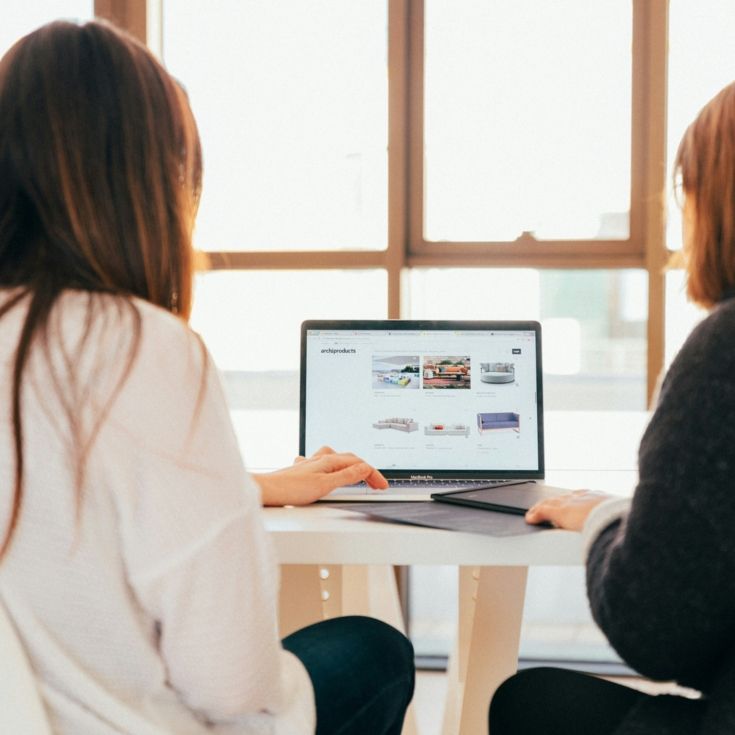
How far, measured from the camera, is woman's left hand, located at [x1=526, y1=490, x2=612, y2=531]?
1.19m

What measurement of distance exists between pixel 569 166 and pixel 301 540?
69.8 inches

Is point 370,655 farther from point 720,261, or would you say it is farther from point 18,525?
point 720,261

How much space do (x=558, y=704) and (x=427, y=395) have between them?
73 centimetres

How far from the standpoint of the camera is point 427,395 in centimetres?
168

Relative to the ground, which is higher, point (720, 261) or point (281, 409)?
point (720, 261)

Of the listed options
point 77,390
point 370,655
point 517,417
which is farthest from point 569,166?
point 77,390

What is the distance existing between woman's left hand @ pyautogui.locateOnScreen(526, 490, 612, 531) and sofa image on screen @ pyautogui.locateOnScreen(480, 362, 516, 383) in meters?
0.44

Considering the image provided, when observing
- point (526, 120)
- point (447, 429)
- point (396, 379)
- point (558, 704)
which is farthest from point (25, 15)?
point (558, 704)

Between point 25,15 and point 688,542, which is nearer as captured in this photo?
point 688,542

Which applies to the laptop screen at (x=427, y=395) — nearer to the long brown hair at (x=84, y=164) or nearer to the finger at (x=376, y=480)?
the finger at (x=376, y=480)

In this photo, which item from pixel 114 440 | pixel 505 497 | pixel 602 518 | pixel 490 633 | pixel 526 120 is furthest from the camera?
pixel 526 120

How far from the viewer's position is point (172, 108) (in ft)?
2.95

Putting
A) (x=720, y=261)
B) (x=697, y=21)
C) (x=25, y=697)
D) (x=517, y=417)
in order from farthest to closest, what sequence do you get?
(x=697, y=21)
(x=517, y=417)
(x=720, y=261)
(x=25, y=697)

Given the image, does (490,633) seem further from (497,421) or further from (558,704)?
(558,704)
